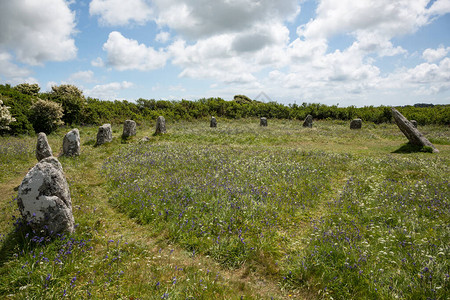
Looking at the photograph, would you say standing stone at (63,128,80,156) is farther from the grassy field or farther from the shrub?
the shrub

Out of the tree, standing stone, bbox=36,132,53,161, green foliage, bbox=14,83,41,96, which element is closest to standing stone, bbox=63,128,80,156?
standing stone, bbox=36,132,53,161

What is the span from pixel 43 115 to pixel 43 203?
2343 centimetres

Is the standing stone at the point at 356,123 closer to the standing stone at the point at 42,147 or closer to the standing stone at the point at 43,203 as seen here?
the standing stone at the point at 42,147

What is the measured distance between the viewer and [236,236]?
Result: 277 inches

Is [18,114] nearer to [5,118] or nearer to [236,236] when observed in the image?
[5,118]

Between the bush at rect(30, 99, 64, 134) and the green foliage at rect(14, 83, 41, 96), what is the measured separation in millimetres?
9891

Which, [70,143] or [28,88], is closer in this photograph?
[70,143]

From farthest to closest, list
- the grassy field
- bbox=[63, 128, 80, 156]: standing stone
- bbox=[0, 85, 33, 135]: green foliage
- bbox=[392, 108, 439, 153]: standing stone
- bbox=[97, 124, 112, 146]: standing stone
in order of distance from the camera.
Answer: bbox=[0, 85, 33, 135]: green foliage → bbox=[97, 124, 112, 146]: standing stone → bbox=[392, 108, 439, 153]: standing stone → bbox=[63, 128, 80, 156]: standing stone → the grassy field

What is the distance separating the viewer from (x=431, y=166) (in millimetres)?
14039

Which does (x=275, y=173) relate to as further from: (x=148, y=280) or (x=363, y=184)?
(x=148, y=280)

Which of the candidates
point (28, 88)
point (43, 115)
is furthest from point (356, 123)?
point (28, 88)

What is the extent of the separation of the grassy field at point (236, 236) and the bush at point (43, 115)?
1335cm

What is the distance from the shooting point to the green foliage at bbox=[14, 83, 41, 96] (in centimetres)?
3142

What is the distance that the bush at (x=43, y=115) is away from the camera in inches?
948
